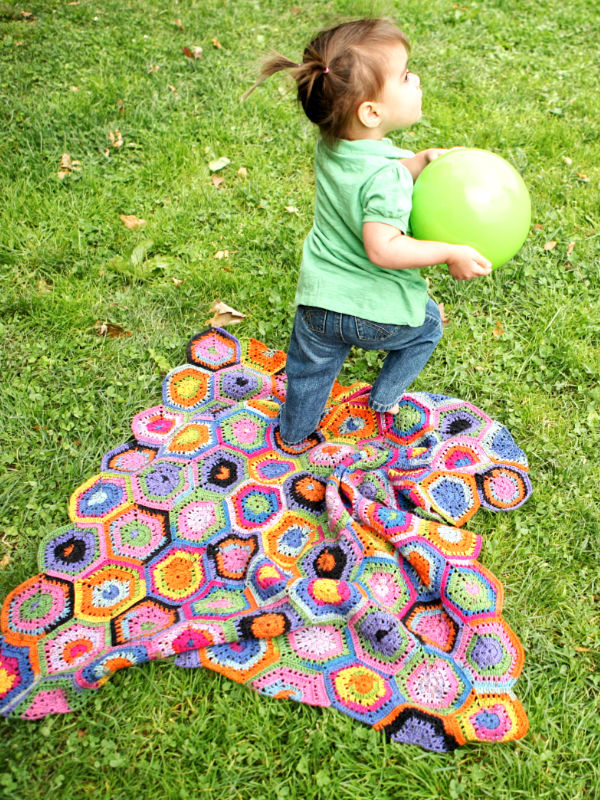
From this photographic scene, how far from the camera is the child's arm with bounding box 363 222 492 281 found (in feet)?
6.37

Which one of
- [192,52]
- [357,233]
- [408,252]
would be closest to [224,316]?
[357,233]

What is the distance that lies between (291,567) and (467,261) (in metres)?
1.30

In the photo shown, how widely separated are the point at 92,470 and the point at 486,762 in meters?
1.87

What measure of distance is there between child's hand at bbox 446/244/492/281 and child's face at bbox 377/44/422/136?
43 centimetres

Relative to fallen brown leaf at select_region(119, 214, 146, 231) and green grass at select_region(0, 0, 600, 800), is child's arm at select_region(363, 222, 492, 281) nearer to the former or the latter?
green grass at select_region(0, 0, 600, 800)

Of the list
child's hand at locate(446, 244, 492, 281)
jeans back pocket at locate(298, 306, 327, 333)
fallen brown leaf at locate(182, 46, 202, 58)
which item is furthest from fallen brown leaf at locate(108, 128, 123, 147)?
child's hand at locate(446, 244, 492, 281)

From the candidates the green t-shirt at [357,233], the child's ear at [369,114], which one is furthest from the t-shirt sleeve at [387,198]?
the child's ear at [369,114]

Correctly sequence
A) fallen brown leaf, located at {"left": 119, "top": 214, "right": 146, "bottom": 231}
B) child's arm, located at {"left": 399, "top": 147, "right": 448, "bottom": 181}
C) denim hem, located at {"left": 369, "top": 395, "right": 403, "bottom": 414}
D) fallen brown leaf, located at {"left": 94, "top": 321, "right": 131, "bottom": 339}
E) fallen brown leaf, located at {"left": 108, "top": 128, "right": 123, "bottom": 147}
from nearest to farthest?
child's arm, located at {"left": 399, "top": 147, "right": 448, "bottom": 181} → denim hem, located at {"left": 369, "top": 395, "right": 403, "bottom": 414} → fallen brown leaf, located at {"left": 94, "top": 321, "right": 131, "bottom": 339} → fallen brown leaf, located at {"left": 119, "top": 214, "right": 146, "bottom": 231} → fallen brown leaf, located at {"left": 108, "top": 128, "right": 123, "bottom": 147}

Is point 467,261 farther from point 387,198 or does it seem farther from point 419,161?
point 419,161

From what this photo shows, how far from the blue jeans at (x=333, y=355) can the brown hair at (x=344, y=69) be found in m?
0.66

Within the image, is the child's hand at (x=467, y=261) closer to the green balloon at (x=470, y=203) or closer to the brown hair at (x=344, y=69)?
the green balloon at (x=470, y=203)

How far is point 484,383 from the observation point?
311 centimetres

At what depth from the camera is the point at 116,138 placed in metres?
4.33

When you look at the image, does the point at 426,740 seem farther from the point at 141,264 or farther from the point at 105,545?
the point at 141,264
